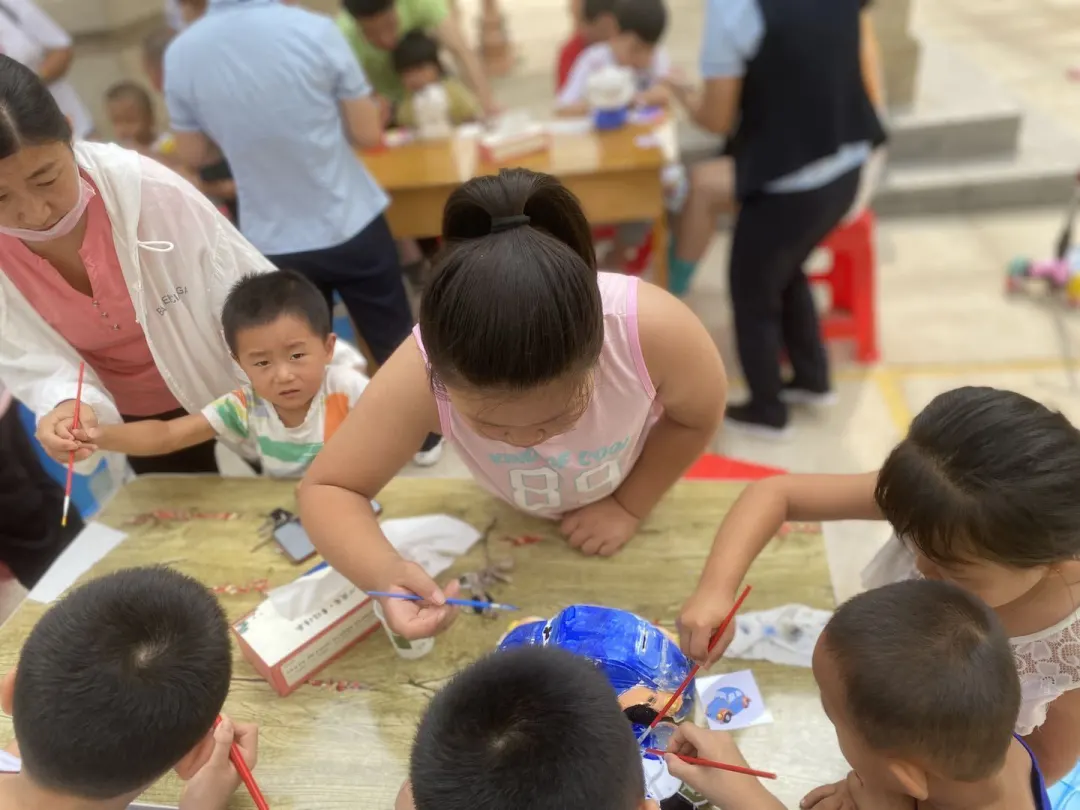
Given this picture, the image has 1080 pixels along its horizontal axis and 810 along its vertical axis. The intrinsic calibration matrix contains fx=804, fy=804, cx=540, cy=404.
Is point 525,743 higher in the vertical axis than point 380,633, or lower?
higher

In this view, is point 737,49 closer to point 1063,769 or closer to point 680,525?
point 680,525

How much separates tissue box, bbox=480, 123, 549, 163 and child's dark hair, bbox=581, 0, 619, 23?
0.97 m

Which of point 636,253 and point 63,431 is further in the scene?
point 636,253

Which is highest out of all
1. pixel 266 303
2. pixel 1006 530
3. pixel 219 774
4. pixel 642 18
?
pixel 642 18

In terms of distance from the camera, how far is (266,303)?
145 cm

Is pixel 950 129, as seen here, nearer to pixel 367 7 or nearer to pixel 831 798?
pixel 367 7

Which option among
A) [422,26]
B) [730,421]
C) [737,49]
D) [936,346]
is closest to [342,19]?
[422,26]

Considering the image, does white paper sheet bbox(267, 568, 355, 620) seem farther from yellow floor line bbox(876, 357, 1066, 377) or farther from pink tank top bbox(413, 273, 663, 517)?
yellow floor line bbox(876, 357, 1066, 377)

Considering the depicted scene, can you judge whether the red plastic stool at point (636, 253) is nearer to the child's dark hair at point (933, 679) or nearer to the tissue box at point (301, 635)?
the tissue box at point (301, 635)

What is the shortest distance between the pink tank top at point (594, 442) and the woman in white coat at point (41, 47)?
275 centimetres

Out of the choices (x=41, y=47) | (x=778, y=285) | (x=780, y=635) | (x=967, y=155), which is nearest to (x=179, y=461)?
(x=780, y=635)

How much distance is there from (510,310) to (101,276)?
94 cm

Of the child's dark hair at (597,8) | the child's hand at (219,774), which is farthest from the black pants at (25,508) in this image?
the child's dark hair at (597,8)

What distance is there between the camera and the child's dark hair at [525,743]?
0.65 m
